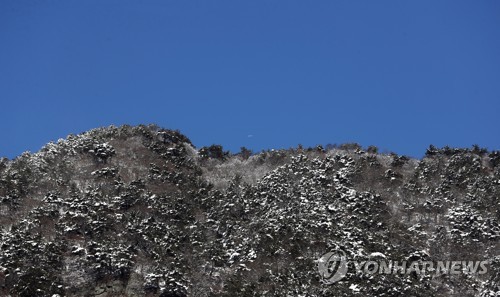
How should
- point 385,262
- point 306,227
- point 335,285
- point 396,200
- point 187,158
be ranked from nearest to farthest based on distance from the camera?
point 335,285 → point 385,262 → point 306,227 → point 396,200 → point 187,158

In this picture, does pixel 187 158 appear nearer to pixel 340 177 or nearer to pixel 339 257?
pixel 340 177

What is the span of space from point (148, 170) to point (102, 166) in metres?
4.03

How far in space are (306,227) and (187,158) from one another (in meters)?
18.7

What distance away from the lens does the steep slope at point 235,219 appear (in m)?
33.6

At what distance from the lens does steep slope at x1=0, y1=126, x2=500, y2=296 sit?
3362 cm

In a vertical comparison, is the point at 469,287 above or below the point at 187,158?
below

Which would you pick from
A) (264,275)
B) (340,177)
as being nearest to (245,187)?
(340,177)

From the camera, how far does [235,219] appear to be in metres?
42.4

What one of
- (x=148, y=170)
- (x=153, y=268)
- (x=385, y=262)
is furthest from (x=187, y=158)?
(x=385, y=262)

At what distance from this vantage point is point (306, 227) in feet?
126

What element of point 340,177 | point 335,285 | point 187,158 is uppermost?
point 187,158

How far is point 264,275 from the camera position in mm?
34531

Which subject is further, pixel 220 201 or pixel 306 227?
pixel 220 201

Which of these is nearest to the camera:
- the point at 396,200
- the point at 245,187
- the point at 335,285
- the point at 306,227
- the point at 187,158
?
the point at 335,285
